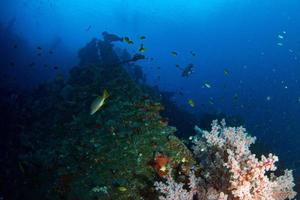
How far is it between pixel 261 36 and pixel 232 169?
470 ft

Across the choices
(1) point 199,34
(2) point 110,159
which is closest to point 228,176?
(2) point 110,159

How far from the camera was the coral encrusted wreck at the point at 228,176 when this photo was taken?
4.69 m

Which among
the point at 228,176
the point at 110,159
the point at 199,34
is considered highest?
the point at 199,34

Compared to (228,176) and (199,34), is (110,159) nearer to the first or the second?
(228,176)

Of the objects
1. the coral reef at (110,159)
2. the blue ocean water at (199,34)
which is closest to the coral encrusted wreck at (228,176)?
the coral reef at (110,159)

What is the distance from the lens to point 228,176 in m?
5.02

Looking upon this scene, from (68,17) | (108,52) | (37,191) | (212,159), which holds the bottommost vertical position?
(37,191)

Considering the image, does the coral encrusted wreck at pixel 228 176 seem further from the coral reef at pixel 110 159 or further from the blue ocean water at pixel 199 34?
the blue ocean water at pixel 199 34

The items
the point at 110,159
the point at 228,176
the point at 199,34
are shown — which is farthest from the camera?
the point at 199,34

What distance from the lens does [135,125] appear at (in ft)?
18.6

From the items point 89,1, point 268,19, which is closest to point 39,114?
point 268,19

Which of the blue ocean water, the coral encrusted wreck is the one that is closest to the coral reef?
the coral encrusted wreck

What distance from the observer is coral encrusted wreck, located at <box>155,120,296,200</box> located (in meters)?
4.69

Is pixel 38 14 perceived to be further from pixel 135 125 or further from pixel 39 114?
pixel 135 125
